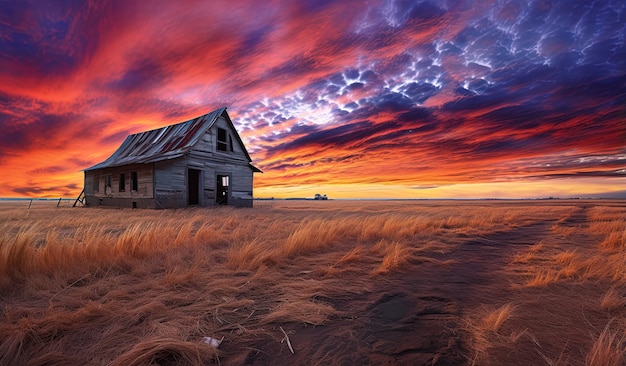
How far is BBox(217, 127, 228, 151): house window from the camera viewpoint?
19.4 m

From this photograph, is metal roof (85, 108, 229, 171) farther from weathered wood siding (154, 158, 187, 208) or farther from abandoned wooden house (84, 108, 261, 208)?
weathered wood siding (154, 158, 187, 208)

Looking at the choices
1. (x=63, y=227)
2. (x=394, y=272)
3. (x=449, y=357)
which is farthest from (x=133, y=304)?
(x=63, y=227)

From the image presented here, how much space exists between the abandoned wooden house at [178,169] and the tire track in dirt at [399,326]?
15.0m

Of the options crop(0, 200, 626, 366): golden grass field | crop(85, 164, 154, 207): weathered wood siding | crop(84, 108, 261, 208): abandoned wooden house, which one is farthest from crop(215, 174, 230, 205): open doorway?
crop(0, 200, 626, 366): golden grass field

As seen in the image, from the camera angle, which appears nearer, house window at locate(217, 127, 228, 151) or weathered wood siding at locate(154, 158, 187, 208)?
weathered wood siding at locate(154, 158, 187, 208)

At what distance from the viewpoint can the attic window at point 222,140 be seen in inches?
762

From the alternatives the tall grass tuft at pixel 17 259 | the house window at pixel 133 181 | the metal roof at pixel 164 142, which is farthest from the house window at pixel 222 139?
the tall grass tuft at pixel 17 259

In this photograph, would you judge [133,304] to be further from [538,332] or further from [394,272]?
[538,332]

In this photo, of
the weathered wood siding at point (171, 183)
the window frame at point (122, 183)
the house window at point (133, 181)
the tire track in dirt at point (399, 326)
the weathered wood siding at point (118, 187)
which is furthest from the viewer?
the window frame at point (122, 183)

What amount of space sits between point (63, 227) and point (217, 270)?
28.8 ft

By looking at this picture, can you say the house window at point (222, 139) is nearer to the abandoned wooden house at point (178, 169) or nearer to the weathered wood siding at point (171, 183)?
the abandoned wooden house at point (178, 169)

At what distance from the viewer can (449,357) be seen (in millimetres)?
1937

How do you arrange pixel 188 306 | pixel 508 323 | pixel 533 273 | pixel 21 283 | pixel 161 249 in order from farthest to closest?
pixel 161 249 → pixel 533 273 → pixel 21 283 → pixel 188 306 → pixel 508 323

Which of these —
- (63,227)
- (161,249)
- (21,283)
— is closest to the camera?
(21,283)
